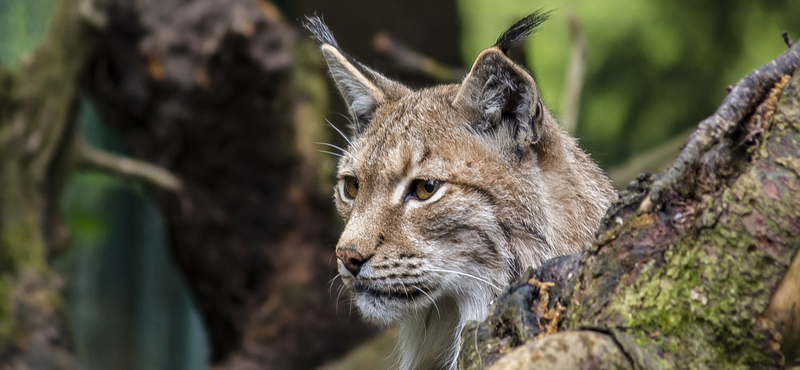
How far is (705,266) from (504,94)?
4.83ft

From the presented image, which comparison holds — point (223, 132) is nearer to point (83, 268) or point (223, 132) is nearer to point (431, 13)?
point (431, 13)

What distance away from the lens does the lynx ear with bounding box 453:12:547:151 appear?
2939 mm

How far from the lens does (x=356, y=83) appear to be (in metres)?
3.82

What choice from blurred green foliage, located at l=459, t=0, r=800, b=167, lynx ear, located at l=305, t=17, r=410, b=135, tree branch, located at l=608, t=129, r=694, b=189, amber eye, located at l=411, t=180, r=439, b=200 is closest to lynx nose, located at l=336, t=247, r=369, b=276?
amber eye, located at l=411, t=180, r=439, b=200

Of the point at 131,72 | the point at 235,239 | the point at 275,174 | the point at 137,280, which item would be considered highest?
the point at 131,72

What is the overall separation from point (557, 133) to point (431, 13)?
5785 millimetres

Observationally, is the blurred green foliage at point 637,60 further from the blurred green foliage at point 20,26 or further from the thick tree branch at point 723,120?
the thick tree branch at point 723,120

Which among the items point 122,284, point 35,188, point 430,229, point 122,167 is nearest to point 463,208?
point 430,229

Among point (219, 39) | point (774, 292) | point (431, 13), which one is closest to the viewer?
point (774, 292)

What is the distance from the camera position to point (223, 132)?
7.73m

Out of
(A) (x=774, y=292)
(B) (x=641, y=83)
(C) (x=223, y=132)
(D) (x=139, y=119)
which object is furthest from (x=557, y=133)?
(B) (x=641, y=83)

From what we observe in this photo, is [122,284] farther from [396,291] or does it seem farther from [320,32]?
[396,291]

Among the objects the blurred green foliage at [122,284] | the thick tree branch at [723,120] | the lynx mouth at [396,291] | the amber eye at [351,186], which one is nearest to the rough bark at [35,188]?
the amber eye at [351,186]

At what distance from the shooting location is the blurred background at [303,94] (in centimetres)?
727
